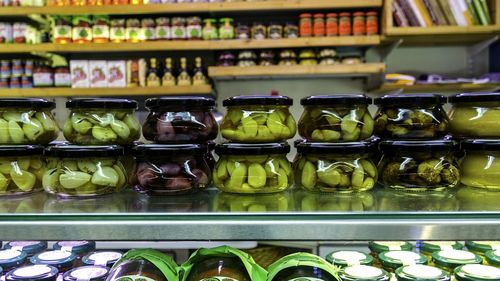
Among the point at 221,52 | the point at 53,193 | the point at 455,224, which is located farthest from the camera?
the point at 221,52

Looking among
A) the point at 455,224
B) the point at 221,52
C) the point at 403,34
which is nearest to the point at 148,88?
the point at 221,52

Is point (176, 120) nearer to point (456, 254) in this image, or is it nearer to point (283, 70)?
point (456, 254)

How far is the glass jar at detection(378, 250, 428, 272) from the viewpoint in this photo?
3.05 ft

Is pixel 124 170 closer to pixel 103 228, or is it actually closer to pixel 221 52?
pixel 103 228

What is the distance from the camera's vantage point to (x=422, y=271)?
0.84 meters

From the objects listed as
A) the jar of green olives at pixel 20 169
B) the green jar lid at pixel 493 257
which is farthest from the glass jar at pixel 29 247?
the green jar lid at pixel 493 257

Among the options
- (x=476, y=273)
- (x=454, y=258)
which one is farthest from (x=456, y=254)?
(x=476, y=273)

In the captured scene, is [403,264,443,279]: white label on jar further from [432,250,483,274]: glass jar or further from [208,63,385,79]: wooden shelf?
[208,63,385,79]: wooden shelf

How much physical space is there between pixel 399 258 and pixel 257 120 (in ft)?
1.44

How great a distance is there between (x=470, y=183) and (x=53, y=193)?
2.41 feet

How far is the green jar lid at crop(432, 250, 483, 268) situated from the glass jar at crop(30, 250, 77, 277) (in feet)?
2.53

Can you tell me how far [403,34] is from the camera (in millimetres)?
2434

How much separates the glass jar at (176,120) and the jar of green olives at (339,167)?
0.20 m

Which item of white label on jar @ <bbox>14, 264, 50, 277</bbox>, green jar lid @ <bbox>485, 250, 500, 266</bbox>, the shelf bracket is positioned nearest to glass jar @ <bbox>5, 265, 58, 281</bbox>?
white label on jar @ <bbox>14, 264, 50, 277</bbox>
